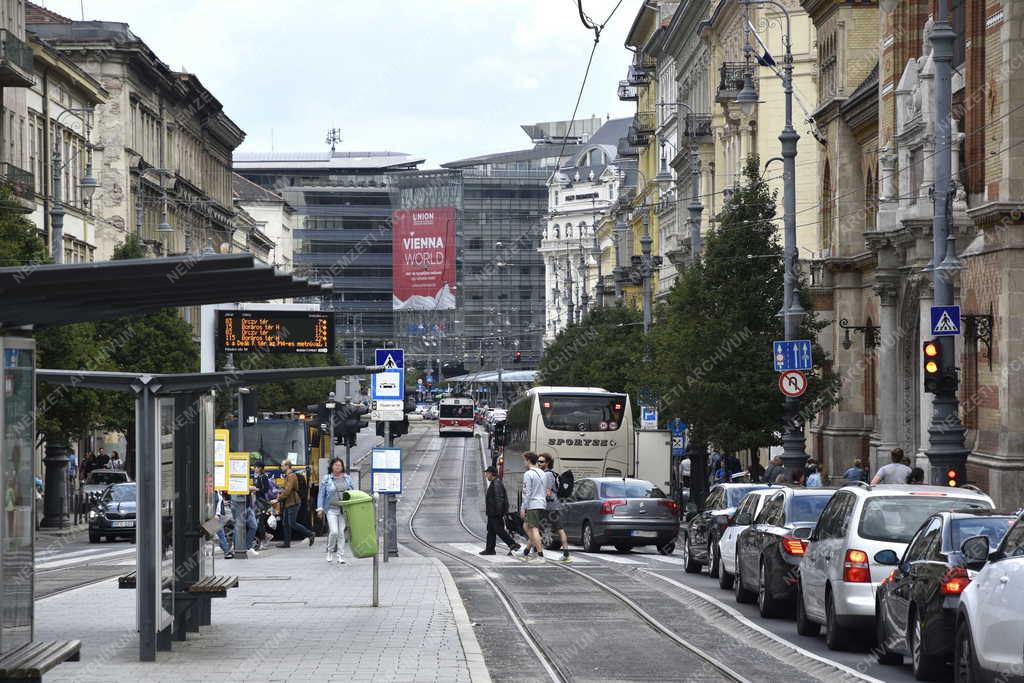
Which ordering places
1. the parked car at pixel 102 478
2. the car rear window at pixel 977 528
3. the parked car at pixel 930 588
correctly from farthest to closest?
the parked car at pixel 102 478, the car rear window at pixel 977 528, the parked car at pixel 930 588

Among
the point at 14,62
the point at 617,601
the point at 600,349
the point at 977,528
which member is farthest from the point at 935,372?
the point at 600,349

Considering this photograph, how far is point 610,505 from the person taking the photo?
35.5 metres

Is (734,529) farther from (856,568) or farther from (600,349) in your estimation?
(600,349)

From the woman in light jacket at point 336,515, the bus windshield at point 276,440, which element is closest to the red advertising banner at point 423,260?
the bus windshield at point 276,440

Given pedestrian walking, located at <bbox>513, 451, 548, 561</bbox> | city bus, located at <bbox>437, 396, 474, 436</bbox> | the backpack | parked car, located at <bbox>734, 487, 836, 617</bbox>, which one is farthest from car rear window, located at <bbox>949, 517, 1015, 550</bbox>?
city bus, located at <bbox>437, 396, 474, 436</bbox>

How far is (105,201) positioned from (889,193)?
43.6 m

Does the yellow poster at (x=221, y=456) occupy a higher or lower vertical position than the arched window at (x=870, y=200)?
lower

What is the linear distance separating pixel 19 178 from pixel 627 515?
28.0 meters

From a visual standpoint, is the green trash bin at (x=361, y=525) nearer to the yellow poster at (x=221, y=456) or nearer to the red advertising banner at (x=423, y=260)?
the yellow poster at (x=221, y=456)

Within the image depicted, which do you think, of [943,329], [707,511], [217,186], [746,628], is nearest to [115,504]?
[707,511]

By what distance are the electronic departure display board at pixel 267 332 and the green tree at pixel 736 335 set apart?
946 cm

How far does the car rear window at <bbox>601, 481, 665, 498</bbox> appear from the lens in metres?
36.0

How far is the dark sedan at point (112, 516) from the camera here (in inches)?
1705

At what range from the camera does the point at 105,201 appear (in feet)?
258
